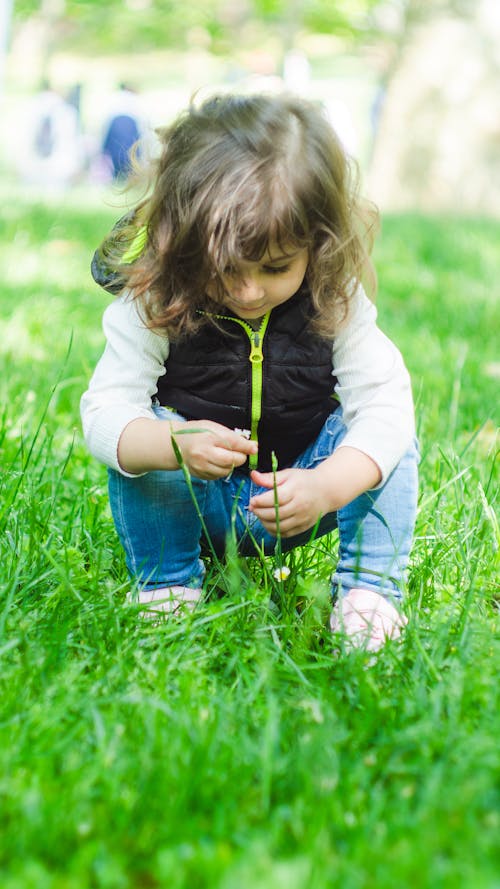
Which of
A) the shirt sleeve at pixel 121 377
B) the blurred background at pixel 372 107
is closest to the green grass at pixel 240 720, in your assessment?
the shirt sleeve at pixel 121 377

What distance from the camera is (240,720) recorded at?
120 centimetres

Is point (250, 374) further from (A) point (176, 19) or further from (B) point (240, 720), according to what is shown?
(A) point (176, 19)

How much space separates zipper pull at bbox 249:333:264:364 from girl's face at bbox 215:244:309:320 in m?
0.09

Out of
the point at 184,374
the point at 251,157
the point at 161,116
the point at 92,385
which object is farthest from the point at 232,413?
the point at 161,116

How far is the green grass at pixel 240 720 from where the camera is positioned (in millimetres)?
942

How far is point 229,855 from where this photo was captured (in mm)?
934

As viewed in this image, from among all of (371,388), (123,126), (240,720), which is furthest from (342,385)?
(123,126)

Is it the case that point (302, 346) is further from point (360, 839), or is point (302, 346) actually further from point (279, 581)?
point (360, 839)

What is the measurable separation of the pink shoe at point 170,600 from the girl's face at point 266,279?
0.45 m

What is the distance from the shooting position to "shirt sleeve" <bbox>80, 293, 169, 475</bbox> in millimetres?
1591

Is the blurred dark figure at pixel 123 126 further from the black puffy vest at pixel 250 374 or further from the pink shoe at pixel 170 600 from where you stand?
the pink shoe at pixel 170 600

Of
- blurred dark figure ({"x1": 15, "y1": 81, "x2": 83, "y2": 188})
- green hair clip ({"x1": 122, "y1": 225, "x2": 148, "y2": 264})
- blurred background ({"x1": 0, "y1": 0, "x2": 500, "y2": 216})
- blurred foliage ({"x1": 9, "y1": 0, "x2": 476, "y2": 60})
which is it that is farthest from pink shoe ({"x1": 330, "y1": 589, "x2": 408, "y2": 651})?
blurred foliage ({"x1": 9, "y1": 0, "x2": 476, "y2": 60})

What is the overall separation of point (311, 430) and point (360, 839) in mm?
885

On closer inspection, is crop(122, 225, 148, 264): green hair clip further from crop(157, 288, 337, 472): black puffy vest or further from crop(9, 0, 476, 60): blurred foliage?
crop(9, 0, 476, 60): blurred foliage
